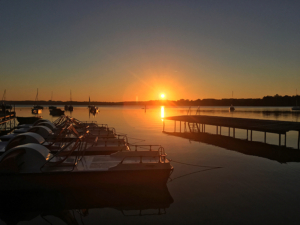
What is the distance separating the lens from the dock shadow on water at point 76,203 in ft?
35.3

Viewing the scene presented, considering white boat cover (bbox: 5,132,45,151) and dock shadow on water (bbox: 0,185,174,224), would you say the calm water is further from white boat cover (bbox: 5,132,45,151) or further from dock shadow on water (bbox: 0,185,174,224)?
white boat cover (bbox: 5,132,45,151)

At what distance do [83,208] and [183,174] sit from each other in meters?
7.90

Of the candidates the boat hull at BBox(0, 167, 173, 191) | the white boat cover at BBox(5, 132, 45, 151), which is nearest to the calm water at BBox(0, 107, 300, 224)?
the boat hull at BBox(0, 167, 173, 191)

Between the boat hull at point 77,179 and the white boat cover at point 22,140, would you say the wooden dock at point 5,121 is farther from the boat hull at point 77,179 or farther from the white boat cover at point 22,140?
the boat hull at point 77,179

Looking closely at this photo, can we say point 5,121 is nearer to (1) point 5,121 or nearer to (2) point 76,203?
(1) point 5,121

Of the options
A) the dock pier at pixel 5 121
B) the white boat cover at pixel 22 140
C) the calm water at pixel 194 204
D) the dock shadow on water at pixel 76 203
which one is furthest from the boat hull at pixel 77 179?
the dock pier at pixel 5 121

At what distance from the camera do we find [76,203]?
11.9 metres

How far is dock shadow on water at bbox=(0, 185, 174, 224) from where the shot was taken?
10750 millimetres

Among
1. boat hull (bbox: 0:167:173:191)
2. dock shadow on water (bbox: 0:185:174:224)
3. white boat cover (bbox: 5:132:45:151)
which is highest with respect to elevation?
white boat cover (bbox: 5:132:45:151)

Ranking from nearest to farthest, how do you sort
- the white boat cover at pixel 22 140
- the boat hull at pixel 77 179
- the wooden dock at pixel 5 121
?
1. the boat hull at pixel 77 179
2. the white boat cover at pixel 22 140
3. the wooden dock at pixel 5 121

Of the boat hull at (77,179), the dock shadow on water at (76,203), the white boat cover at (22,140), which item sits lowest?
the dock shadow on water at (76,203)

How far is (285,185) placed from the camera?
14.6 meters

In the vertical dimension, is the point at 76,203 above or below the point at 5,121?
below

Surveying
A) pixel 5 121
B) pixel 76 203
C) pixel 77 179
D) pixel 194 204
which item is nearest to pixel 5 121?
pixel 5 121
